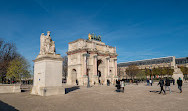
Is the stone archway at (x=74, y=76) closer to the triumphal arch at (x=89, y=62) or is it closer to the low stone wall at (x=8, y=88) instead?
Answer: the triumphal arch at (x=89, y=62)

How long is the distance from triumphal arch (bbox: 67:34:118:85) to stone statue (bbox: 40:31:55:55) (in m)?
25.0

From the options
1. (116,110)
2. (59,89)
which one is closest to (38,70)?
(59,89)

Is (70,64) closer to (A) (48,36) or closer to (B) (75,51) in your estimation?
(B) (75,51)

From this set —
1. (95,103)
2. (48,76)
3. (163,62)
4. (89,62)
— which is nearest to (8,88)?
(48,76)

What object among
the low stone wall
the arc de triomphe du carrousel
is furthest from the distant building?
the low stone wall

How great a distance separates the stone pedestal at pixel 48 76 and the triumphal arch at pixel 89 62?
80.5 ft

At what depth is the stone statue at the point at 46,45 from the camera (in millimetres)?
16081

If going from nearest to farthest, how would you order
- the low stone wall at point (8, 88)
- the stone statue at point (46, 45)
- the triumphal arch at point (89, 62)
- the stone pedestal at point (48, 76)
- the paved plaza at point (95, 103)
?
1. the paved plaza at point (95, 103)
2. the stone pedestal at point (48, 76)
3. the stone statue at point (46, 45)
4. the low stone wall at point (8, 88)
5. the triumphal arch at point (89, 62)

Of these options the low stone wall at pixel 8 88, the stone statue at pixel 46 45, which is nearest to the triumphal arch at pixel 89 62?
the low stone wall at pixel 8 88

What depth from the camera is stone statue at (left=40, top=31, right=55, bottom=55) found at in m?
16.1

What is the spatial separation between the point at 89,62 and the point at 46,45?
29.6m

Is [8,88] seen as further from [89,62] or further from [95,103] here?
[89,62]

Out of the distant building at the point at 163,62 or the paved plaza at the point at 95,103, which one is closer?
the paved plaza at the point at 95,103

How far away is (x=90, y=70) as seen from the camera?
4525 centimetres
